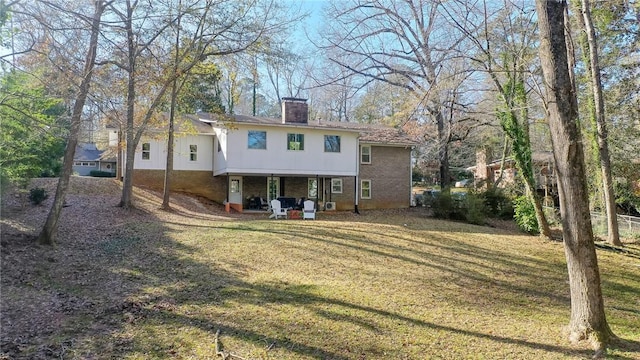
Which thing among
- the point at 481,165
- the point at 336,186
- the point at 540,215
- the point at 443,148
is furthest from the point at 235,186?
the point at 481,165

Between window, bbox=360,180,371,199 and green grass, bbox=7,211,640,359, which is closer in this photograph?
green grass, bbox=7,211,640,359

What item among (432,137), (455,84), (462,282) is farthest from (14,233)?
(432,137)

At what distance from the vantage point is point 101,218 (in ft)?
51.0

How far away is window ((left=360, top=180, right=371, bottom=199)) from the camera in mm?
26703

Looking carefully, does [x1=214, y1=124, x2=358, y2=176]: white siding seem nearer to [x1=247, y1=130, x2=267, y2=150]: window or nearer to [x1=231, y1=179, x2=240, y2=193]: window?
[x1=247, y1=130, x2=267, y2=150]: window

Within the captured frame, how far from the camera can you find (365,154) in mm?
26609

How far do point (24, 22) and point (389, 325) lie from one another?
28.6ft

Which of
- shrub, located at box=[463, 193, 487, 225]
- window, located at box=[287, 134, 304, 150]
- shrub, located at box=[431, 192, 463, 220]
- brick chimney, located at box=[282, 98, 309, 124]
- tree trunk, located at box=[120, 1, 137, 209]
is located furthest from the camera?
brick chimney, located at box=[282, 98, 309, 124]

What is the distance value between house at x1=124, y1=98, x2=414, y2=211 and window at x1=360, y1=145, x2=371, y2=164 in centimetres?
6

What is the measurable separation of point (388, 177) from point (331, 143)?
5.29 metres

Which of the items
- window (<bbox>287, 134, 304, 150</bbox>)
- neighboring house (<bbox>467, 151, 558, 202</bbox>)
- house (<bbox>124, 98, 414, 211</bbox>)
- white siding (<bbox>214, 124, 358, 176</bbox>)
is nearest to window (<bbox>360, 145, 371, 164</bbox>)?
house (<bbox>124, 98, 414, 211</bbox>)

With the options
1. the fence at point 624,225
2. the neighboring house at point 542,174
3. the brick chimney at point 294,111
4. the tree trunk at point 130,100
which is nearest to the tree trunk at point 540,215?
the fence at point 624,225

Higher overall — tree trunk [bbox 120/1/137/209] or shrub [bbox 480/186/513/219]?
tree trunk [bbox 120/1/137/209]

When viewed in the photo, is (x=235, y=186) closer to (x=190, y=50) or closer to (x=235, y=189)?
(x=235, y=189)
